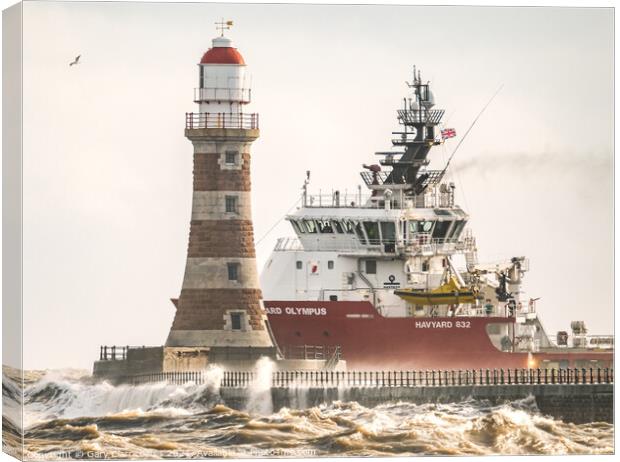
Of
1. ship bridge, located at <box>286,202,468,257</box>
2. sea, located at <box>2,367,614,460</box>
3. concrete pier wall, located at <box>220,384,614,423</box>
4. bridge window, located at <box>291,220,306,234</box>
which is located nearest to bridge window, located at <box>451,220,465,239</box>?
ship bridge, located at <box>286,202,468,257</box>

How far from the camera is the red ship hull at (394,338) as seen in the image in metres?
79.9

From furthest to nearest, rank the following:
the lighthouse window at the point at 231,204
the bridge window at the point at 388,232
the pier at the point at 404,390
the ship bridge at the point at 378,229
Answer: the bridge window at the point at 388,232 < the ship bridge at the point at 378,229 < the lighthouse window at the point at 231,204 < the pier at the point at 404,390

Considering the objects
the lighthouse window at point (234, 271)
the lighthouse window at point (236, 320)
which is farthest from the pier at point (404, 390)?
the lighthouse window at point (234, 271)

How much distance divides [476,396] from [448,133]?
23.4 feet

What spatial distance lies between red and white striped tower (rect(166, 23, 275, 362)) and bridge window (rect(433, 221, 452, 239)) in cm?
669

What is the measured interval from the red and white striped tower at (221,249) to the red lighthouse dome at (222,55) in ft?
3.83

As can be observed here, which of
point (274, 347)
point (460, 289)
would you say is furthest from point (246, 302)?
point (460, 289)

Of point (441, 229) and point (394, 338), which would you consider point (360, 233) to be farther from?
point (394, 338)

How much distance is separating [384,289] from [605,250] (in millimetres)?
8403

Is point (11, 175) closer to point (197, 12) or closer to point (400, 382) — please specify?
point (197, 12)

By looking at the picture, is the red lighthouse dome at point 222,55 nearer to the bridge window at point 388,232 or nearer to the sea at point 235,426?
the sea at point 235,426

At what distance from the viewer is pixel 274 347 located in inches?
3034

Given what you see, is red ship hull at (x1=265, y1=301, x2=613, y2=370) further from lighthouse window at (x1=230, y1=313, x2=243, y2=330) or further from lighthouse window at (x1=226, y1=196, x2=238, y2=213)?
lighthouse window at (x1=226, y1=196, x2=238, y2=213)

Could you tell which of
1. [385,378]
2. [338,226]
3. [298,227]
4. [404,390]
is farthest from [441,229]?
[404,390]
